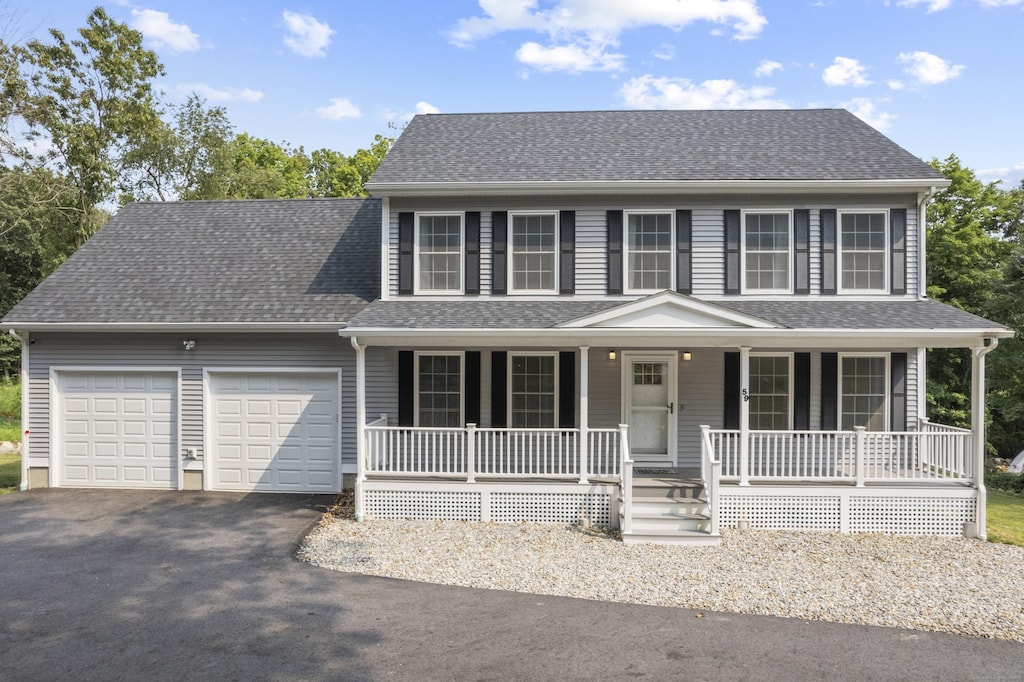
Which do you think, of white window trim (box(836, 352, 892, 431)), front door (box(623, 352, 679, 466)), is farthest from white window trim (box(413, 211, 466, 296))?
white window trim (box(836, 352, 892, 431))

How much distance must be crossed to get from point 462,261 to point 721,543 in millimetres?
6501

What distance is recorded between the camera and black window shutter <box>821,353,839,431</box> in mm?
11078

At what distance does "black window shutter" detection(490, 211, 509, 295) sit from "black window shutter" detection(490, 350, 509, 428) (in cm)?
121

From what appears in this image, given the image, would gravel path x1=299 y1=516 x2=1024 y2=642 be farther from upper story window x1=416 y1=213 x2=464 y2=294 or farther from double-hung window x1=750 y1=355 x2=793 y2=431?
upper story window x1=416 y1=213 x2=464 y2=294

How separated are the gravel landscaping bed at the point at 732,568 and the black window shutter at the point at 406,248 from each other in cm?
431

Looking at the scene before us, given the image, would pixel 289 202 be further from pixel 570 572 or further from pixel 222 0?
pixel 570 572

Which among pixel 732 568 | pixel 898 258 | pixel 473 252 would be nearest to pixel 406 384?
pixel 473 252

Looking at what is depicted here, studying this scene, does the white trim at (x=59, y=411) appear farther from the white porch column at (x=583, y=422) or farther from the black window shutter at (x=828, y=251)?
the black window shutter at (x=828, y=251)

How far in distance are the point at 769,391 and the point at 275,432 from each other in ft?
30.1

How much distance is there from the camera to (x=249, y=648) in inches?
224

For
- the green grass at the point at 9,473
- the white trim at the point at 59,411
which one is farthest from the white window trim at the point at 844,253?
the green grass at the point at 9,473

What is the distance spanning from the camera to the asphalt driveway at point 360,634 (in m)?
5.32

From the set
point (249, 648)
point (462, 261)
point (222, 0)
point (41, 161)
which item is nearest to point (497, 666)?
point (249, 648)

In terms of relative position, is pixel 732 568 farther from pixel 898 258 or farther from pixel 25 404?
pixel 25 404
